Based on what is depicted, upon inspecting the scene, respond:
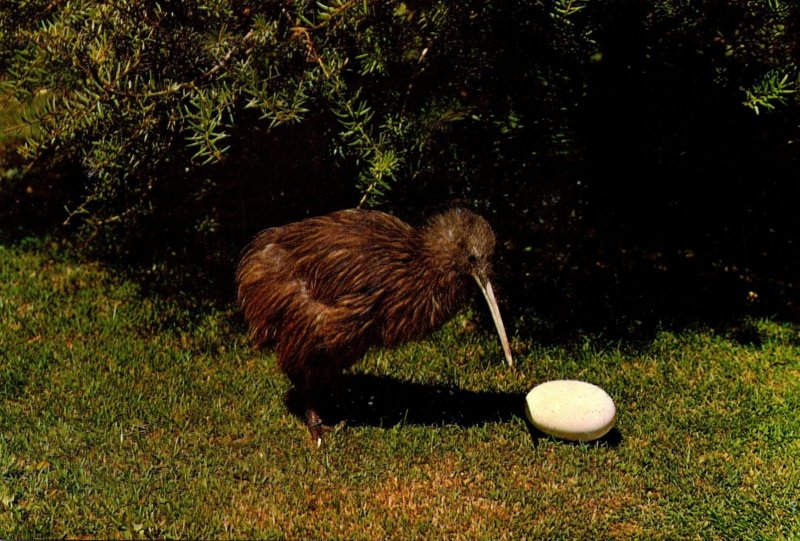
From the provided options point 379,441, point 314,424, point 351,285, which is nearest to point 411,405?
point 379,441

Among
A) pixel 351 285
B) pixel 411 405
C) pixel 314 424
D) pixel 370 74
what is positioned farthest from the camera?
pixel 370 74

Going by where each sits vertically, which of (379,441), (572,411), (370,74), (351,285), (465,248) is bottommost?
(379,441)

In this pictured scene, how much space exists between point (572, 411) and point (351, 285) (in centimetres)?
112

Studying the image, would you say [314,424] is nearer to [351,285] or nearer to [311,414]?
[311,414]

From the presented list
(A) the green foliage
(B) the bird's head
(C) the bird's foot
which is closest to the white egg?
(B) the bird's head

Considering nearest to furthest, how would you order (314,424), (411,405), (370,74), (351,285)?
(351,285) < (314,424) < (411,405) < (370,74)

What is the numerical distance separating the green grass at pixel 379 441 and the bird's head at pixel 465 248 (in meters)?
0.62

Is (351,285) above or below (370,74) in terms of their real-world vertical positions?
below

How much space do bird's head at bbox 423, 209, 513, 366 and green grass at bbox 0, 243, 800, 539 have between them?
62cm

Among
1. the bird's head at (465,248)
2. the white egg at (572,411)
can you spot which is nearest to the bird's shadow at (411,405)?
the white egg at (572,411)

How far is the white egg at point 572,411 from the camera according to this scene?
3793 mm

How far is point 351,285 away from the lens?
12.3 feet

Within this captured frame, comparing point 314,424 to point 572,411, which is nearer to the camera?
point 572,411

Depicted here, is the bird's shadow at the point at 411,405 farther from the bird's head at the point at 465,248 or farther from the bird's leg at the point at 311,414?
the bird's head at the point at 465,248
